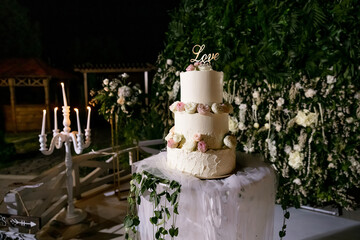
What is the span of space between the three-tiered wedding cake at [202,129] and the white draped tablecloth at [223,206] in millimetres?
117

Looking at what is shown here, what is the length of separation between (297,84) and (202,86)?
76.1 inches

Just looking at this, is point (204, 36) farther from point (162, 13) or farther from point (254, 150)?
point (162, 13)

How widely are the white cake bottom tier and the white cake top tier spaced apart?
1.35 ft

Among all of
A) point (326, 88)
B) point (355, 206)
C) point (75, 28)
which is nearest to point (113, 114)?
point (326, 88)

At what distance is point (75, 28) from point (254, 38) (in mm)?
11806

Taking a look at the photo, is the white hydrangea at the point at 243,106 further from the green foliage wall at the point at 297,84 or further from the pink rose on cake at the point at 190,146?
the pink rose on cake at the point at 190,146

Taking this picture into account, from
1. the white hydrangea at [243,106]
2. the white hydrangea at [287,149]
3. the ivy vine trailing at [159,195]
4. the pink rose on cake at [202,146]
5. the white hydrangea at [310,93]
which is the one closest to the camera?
the ivy vine trailing at [159,195]

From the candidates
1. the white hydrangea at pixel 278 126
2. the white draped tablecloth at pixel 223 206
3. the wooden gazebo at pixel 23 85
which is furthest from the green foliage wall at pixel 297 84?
the wooden gazebo at pixel 23 85

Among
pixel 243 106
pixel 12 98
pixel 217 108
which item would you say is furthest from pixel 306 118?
pixel 12 98

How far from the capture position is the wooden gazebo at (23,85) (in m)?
10.2

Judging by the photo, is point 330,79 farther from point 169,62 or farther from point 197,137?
point 169,62

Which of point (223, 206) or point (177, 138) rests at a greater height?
point (177, 138)

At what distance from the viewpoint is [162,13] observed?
38.0 feet

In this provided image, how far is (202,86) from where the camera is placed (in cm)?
208
